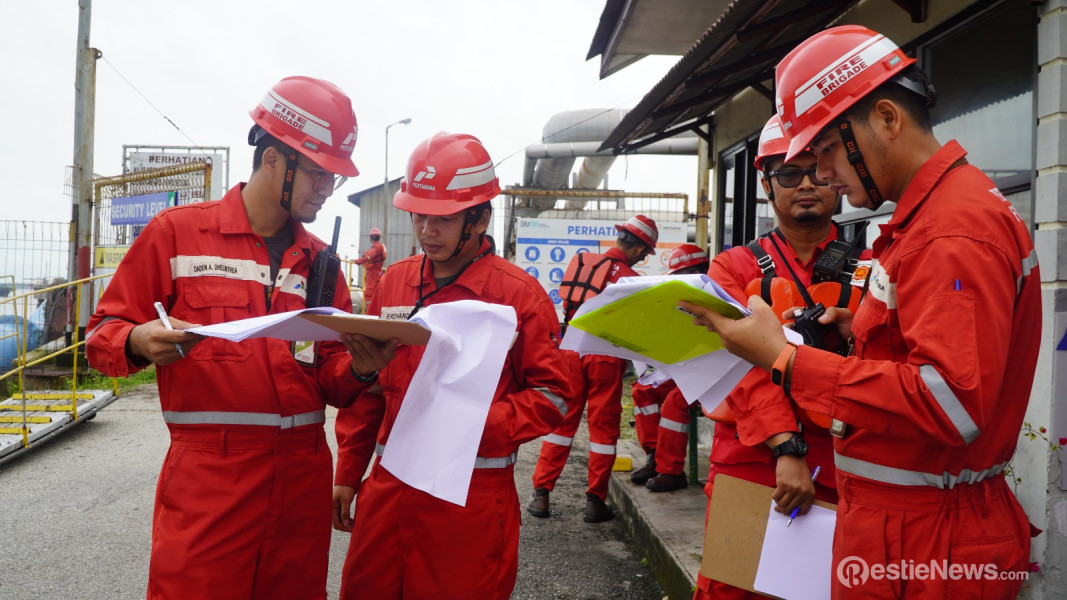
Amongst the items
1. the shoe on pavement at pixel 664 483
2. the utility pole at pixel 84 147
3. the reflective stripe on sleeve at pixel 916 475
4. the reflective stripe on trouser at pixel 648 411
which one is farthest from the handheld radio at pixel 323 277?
the utility pole at pixel 84 147

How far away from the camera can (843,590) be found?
185cm

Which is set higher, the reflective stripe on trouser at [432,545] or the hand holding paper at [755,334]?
the hand holding paper at [755,334]

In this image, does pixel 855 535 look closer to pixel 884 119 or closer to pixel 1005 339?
pixel 1005 339

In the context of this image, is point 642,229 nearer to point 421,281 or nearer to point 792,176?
point 792,176

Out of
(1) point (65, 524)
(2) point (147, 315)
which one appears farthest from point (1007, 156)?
(1) point (65, 524)

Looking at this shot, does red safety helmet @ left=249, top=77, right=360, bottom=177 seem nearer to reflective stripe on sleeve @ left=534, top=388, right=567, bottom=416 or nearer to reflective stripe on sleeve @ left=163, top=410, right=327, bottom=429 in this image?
reflective stripe on sleeve @ left=163, top=410, right=327, bottom=429

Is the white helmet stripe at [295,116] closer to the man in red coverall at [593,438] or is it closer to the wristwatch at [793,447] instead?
the wristwatch at [793,447]

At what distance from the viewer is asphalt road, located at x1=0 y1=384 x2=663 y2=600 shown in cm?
Result: 447

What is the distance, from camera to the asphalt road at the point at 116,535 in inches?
176

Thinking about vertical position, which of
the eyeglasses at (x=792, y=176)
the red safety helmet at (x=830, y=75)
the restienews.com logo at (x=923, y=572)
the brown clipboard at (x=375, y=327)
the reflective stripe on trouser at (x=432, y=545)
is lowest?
the reflective stripe on trouser at (x=432, y=545)

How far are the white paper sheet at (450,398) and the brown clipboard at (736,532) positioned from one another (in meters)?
0.97

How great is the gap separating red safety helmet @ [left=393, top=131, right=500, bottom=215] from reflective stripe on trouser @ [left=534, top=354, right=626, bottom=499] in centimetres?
323

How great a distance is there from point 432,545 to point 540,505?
3534 mm

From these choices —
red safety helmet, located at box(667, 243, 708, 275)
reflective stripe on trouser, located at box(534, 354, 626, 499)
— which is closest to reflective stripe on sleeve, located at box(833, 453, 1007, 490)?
reflective stripe on trouser, located at box(534, 354, 626, 499)
